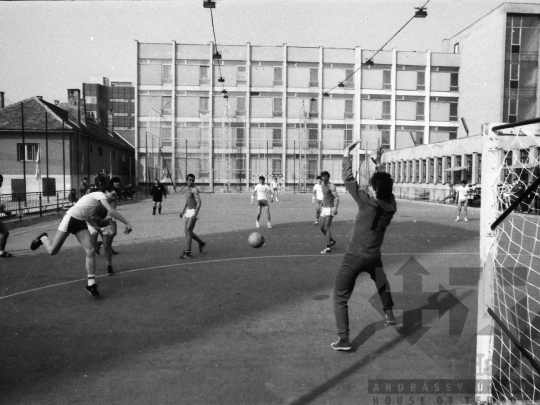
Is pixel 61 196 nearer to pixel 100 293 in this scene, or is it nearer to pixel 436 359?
pixel 100 293

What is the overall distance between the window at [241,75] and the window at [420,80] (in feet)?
73.7

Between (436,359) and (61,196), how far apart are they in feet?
78.0

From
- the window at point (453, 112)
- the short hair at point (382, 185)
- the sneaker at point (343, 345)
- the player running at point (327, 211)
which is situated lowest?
the sneaker at point (343, 345)

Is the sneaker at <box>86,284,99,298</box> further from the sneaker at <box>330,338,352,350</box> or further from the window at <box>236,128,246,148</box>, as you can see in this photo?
the window at <box>236,128,246,148</box>

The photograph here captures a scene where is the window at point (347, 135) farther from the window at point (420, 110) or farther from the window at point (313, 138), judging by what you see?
the window at point (420, 110)

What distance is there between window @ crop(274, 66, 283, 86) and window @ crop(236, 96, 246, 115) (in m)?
4.71

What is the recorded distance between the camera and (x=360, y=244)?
491cm

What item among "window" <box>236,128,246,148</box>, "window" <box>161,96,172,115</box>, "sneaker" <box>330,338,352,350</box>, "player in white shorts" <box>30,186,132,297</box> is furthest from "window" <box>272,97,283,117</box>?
"sneaker" <box>330,338,352,350</box>

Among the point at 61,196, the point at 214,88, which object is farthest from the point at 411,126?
the point at 61,196

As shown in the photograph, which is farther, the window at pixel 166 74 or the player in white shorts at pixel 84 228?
the window at pixel 166 74

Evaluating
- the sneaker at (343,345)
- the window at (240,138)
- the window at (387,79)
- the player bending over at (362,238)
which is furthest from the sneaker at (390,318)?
the window at (387,79)

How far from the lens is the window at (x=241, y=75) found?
185 ft

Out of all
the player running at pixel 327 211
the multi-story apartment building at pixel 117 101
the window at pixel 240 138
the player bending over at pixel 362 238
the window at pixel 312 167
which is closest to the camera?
the player bending over at pixel 362 238

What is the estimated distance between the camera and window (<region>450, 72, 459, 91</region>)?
5762 cm
